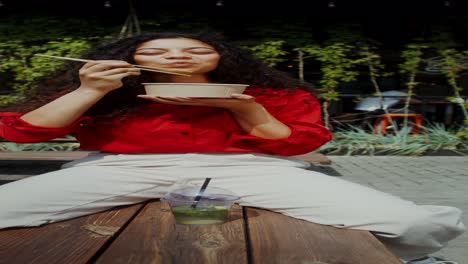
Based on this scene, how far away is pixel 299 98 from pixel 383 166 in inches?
190

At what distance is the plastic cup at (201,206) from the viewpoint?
5.27 feet

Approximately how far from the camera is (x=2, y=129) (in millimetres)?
1910

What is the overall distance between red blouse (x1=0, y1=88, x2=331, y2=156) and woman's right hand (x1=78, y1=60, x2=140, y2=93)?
194 millimetres

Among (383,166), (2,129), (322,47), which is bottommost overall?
(383,166)

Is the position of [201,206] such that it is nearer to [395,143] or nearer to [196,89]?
[196,89]

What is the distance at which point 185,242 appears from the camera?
139 centimetres

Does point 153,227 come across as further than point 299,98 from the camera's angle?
No

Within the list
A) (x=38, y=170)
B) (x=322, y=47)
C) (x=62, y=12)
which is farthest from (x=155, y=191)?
(x=62, y=12)

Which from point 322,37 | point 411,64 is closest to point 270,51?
point 322,37

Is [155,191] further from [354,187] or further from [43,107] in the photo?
[354,187]

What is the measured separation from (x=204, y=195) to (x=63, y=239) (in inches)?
18.0

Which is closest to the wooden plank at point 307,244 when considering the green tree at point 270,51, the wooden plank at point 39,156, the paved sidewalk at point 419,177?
the paved sidewalk at point 419,177

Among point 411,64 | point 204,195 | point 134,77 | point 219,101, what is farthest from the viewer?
point 411,64

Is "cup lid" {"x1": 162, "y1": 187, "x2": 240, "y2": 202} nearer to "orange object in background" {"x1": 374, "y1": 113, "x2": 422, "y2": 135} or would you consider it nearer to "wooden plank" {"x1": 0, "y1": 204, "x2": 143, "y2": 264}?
"wooden plank" {"x1": 0, "y1": 204, "x2": 143, "y2": 264}
